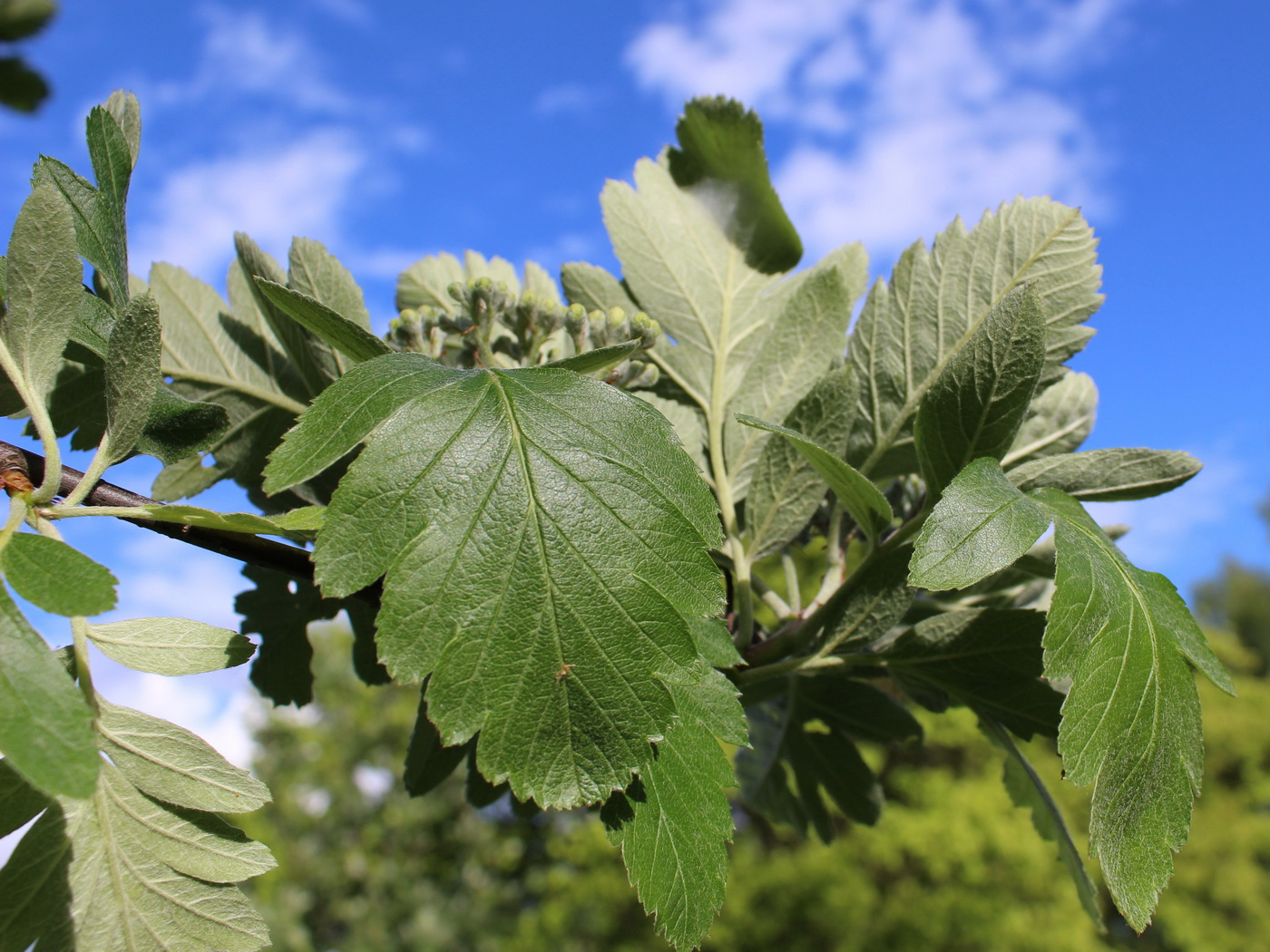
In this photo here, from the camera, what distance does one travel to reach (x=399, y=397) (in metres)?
0.83

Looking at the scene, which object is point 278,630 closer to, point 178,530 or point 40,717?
point 178,530

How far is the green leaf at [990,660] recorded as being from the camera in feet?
3.73

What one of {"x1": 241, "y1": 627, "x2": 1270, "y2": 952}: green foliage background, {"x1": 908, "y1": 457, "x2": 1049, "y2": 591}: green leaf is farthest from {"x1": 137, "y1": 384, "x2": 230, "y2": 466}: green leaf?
{"x1": 241, "y1": 627, "x2": 1270, "y2": 952}: green foliage background

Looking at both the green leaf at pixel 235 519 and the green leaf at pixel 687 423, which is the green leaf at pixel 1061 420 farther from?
the green leaf at pixel 235 519

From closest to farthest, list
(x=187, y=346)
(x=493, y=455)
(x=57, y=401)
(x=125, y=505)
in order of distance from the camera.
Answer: (x=493, y=455)
(x=125, y=505)
(x=57, y=401)
(x=187, y=346)

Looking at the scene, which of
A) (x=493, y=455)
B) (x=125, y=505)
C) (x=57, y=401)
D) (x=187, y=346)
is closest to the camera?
(x=493, y=455)

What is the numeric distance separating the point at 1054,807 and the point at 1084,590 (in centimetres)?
63

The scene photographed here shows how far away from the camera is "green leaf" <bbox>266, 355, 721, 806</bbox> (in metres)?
0.79

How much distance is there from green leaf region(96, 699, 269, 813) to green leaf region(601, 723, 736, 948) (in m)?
0.37

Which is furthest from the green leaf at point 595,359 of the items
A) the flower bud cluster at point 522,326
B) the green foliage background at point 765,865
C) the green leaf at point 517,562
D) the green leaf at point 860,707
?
the green foliage background at point 765,865

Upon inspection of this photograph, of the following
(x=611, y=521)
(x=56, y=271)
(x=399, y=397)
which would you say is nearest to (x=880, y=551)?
(x=611, y=521)

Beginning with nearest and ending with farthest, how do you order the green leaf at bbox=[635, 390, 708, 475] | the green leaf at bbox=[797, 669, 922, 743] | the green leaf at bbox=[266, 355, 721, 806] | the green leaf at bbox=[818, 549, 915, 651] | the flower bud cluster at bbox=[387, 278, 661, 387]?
1. the green leaf at bbox=[266, 355, 721, 806]
2. the green leaf at bbox=[818, 549, 915, 651]
3. the flower bud cluster at bbox=[387, 278, 661, 387]
4. the green leaf at bbox=[635, 390, 708, 475]
5. the green leaf at bbox=[797, 669, 922, 743]

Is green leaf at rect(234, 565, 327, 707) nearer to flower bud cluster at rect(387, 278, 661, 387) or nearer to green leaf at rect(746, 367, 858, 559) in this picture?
flower bud cluster at rect(387, 278, 661, 387)

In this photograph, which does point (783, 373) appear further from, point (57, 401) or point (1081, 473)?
point (57, 401)
